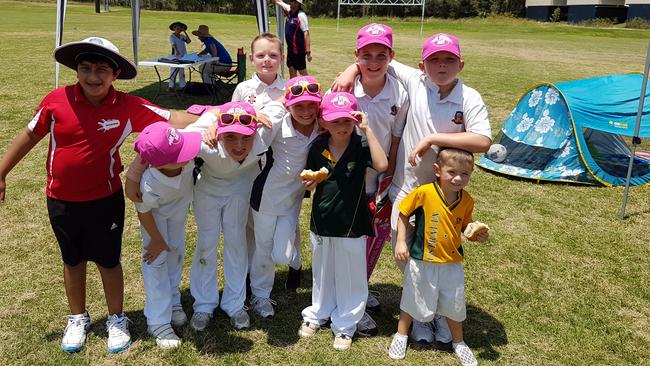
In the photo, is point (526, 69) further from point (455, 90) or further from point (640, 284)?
point (455, 90)

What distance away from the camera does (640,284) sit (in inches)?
141

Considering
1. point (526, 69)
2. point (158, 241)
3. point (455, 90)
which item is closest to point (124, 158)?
point (158, 241)

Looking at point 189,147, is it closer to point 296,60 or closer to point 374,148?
point 374,148

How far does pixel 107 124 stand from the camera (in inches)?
97.1

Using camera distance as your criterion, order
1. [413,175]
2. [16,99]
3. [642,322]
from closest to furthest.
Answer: [413,175]
[642,322]
[16,99]

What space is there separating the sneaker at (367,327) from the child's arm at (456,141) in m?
1.11

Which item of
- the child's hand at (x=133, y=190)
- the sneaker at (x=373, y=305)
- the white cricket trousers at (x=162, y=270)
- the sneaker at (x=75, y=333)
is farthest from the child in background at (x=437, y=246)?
the sneaker at (x=75, y=333)

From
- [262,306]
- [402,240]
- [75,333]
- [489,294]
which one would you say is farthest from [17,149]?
[489,294]

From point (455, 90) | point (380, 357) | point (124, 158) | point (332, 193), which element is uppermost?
point (455, 90)

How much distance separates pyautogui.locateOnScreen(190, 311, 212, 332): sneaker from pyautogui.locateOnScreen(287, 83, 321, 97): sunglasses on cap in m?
1.43

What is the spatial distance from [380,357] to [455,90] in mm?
1523

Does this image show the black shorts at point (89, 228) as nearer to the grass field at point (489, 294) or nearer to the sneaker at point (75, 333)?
the sneaker at point (75, 333)

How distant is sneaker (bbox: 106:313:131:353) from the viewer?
2.67 metres

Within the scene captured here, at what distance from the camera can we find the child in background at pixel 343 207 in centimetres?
247
